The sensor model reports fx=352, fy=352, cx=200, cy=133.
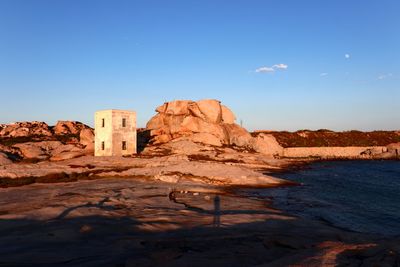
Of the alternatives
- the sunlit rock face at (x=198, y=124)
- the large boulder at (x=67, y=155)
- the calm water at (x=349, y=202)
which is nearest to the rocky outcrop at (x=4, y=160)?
the large boulder at (x=67, y=155)

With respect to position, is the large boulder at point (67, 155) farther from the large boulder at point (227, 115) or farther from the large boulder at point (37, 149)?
the large boulder at point (227, 115)

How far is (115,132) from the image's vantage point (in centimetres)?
5394

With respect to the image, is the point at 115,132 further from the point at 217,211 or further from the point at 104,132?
the point at 217,211

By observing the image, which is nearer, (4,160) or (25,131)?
(4,160)

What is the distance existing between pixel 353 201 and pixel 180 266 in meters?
23.7

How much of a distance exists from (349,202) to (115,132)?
117 feet

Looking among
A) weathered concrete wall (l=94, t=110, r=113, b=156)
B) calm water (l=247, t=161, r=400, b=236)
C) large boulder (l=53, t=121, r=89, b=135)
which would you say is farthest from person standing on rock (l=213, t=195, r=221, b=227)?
large boulder (l=53, t=121, r=89, b=135)

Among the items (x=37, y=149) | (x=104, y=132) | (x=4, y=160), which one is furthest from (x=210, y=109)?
(x=4, y=160)

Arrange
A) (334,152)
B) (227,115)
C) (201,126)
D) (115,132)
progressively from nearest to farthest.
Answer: (115,132) < (201,126) < (227,115) < (334,152)

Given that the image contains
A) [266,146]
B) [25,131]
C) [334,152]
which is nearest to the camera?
[266,146]

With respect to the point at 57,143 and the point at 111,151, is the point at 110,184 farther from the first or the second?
the point at 57,143

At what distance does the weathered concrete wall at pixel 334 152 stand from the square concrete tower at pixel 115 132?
43.8 meters

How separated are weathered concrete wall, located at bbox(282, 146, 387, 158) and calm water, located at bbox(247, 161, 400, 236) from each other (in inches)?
1589

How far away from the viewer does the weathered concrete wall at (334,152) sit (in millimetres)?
87062
